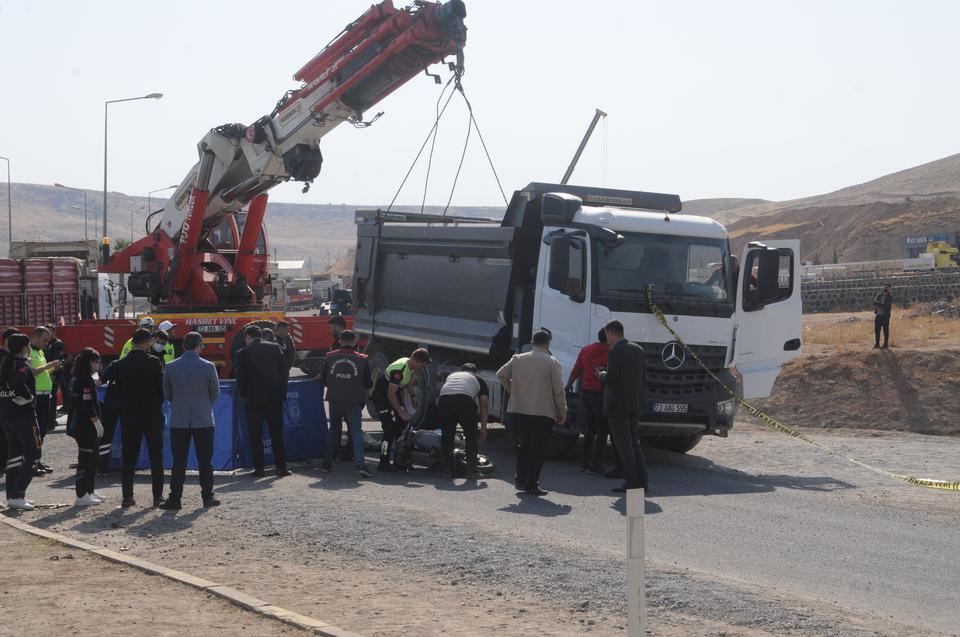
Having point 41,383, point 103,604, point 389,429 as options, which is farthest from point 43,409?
point 103,604

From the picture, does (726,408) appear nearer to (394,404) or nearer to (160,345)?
(394,404)

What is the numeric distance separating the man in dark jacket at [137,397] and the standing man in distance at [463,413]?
10.6 ft

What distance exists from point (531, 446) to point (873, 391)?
1385 centimetres

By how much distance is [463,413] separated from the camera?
1370cm

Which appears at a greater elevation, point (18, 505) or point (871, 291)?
point (871, 291)

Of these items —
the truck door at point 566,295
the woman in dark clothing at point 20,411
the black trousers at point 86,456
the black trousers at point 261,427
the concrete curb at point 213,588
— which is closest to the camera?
the concrete curb at point 213,588

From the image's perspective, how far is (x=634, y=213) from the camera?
15148 millimetres

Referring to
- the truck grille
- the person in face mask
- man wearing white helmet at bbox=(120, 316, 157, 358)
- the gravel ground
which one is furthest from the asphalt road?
the person in face mask

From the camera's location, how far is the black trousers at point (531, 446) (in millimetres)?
12625

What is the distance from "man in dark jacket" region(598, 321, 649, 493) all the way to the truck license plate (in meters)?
1.85

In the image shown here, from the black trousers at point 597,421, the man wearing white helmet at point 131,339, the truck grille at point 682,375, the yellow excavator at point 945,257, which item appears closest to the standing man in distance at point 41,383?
the man wearing white helmet at point 131,339

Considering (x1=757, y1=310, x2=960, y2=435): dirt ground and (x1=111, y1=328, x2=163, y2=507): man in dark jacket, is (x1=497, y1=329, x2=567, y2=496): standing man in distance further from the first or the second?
(x1=757, y1=310, x2=960, y2=435): dirt ground

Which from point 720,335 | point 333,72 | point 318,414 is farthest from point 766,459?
point 333,72

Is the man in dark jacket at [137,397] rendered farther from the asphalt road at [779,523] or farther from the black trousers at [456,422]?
the black trousers at [456,422]
